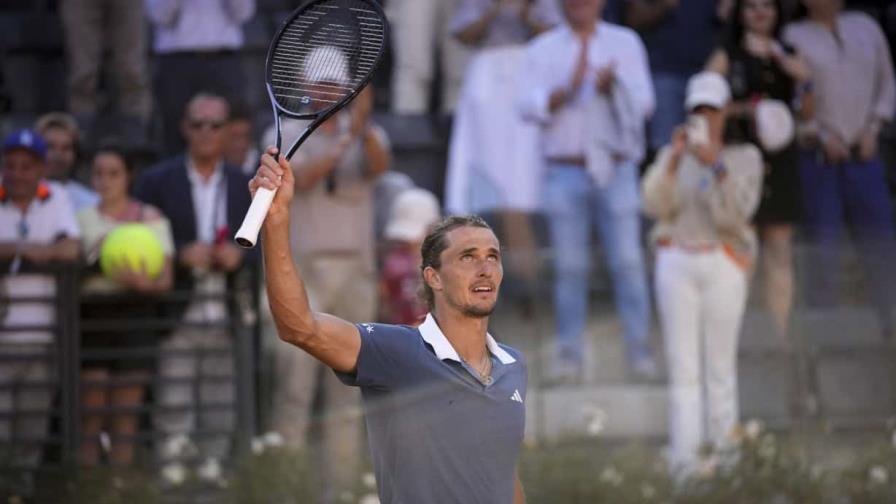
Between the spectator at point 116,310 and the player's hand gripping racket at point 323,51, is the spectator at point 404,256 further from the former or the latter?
the player's hand gripping racket at point 323,51

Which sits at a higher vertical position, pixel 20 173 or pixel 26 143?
pixel 26 143

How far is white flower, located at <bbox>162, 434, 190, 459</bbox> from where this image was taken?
799 centimetres

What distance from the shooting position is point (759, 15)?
31.0 ft

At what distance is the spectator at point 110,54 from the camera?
10.1m

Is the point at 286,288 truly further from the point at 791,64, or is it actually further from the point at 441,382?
the point at 791,64

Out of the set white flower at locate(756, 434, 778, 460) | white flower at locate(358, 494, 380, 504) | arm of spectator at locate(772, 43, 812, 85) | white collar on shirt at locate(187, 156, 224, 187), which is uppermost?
arm of spectator at locate(772, 43, 812, 85)

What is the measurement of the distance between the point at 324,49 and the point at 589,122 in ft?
14.2

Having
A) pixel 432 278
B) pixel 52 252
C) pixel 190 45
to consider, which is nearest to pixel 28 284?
pixel 52 252

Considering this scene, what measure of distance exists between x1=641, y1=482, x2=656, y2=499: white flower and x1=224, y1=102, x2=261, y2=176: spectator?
2575mm

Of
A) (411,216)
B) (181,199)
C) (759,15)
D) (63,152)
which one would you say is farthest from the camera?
(759,15)

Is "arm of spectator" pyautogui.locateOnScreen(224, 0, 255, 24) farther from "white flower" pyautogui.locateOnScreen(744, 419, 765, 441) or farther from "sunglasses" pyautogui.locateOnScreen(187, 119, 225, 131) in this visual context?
"white flower" pyautogui.locateOnScreen(744, 419, 765, 441)

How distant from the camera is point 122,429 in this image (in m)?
8.11

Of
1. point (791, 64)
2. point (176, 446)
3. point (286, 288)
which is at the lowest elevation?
point (176, 446)

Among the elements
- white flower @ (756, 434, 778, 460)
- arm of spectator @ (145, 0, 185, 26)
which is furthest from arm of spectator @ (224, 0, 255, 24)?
white flower @ (756, 434, 778, 460)
